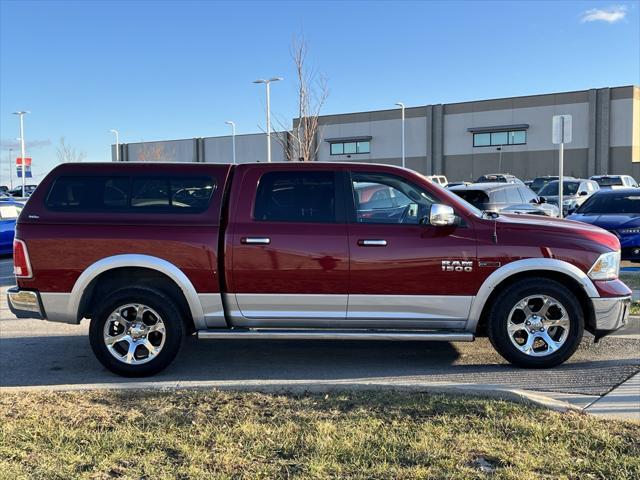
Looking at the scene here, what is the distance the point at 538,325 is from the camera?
565 centimetres

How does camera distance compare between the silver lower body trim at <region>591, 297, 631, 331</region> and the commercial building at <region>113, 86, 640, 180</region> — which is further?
the commercial building at <region>113, 86, 640, 180</region>

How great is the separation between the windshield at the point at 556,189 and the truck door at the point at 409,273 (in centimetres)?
1723

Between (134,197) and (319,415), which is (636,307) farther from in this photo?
(134,197)

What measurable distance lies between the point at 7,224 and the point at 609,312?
14.3m

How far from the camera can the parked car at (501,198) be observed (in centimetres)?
1382

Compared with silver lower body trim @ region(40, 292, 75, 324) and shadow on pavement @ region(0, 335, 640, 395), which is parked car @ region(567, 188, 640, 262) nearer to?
shadow on pavement @ region(0, 335, 640, 395)

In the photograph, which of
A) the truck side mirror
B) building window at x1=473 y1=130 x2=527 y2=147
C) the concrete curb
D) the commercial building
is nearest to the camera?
the concrete curb

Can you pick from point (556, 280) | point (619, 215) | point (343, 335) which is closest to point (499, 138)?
point (619, 215)

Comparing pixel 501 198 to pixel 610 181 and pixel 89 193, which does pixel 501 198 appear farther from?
pixel 610 181

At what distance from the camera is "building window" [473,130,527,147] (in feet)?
174

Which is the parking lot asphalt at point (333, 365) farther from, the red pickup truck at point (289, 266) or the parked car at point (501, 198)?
the parked car at point (501, 198)

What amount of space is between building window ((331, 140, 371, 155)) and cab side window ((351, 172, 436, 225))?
5398 centimetres

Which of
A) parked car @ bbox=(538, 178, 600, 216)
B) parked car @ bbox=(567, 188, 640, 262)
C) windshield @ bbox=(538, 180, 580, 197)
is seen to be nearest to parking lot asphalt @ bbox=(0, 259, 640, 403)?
parked car @ bbox=(567, 188, 640, 262)

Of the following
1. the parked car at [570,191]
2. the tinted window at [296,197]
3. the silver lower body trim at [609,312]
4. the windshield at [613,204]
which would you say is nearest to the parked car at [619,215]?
the windshield at [613,204]
